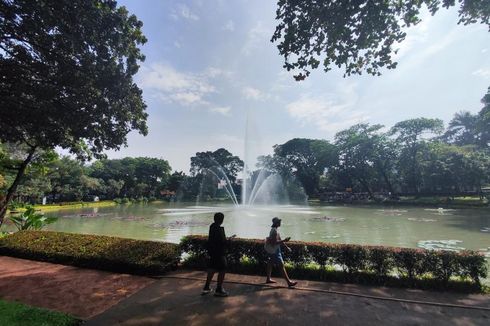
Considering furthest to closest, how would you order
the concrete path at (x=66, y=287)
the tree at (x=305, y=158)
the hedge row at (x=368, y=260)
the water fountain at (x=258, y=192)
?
the tree at (x=305, y=158)
the water fountain at (x=258, y=192)
the hedge row at (x=368, y=260)
the concrete path at (x=66, y=287)

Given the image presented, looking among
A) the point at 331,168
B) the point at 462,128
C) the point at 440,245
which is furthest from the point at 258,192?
the point at 462,128

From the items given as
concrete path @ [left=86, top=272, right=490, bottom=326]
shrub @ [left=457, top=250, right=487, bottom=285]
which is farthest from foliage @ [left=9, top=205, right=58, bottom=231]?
shrub @ [left=457, top=250, right=487, bottom=285]

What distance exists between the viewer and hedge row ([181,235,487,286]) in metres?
7.10

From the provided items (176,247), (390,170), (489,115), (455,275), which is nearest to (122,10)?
(176,247)

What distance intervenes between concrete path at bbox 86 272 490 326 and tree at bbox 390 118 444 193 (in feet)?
175

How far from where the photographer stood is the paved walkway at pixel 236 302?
5.30m

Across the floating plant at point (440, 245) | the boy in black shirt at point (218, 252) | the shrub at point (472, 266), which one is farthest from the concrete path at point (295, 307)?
the floating plant at point (440, 245)

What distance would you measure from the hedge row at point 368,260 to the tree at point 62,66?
486 cm

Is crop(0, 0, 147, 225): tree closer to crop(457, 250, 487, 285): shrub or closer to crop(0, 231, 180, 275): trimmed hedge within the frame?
crop(0, 231, 180, 275): trimmed hedge

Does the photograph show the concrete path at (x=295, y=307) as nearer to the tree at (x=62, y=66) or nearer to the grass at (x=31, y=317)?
the grass at (x=31, y=317)

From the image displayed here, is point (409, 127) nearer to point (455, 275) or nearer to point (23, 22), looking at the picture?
point (455, 275)

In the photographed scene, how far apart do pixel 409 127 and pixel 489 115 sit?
1305 cm

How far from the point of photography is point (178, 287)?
23.0 feet

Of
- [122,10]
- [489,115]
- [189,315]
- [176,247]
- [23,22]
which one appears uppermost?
[489,115]
